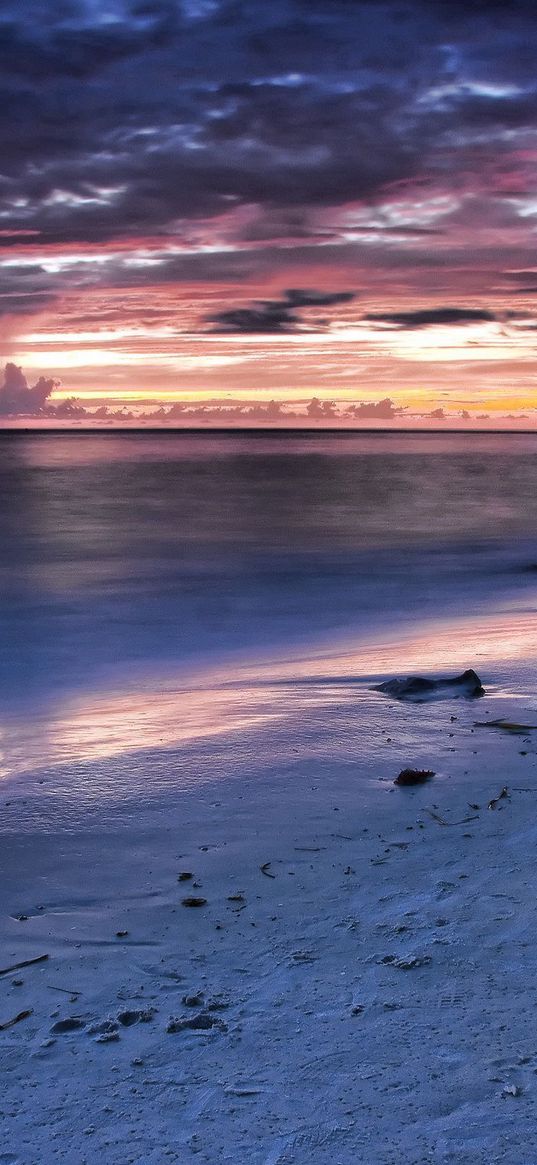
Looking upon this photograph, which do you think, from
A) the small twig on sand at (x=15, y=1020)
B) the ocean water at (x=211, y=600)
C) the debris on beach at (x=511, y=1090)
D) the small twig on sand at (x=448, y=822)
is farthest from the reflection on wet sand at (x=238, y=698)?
the debris on beach at (x=511, y=1090)

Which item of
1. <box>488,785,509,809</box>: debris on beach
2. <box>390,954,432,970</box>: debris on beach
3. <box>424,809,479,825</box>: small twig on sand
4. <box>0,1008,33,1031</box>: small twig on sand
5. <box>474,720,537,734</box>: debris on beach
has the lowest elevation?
<box>0,1008,33,1031</box>: small twig on sand

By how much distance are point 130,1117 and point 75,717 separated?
20.2ft

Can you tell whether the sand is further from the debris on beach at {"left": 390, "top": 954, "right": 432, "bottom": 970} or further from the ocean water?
the ocean water

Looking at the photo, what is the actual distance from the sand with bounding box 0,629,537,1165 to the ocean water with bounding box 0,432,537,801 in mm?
1932

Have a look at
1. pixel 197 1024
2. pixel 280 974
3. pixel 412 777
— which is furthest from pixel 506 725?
pixel 197 1024

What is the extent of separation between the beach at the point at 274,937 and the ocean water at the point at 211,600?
3.11 feet

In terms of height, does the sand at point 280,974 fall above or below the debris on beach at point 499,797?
below

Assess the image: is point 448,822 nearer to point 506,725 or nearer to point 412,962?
point 412,962

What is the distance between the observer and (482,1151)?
9.32 feet

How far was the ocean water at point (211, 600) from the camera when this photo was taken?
9125mm

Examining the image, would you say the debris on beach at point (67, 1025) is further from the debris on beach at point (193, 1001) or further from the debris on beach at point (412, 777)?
the debris on beach at point (412, 777)

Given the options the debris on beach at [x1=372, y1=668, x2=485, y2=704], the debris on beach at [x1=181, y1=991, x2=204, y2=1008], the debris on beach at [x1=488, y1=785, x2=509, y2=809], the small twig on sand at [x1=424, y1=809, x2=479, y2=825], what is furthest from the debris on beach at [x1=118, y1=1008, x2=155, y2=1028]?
the debris on beach at [x1=372, y1=668, x2=485, y2=704]

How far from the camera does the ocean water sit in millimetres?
9125

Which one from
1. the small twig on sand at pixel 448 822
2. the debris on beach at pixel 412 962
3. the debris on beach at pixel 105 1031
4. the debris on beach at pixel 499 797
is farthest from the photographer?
the debris on beach at pixel 499 797
